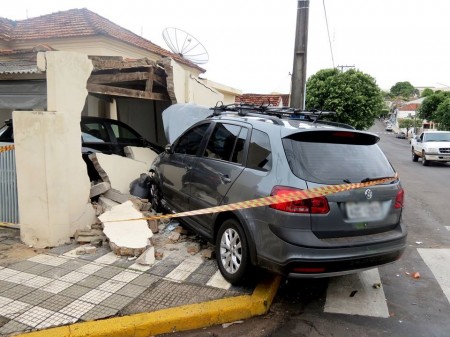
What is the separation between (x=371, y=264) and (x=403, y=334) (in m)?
0.62

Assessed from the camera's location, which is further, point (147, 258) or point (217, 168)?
point (147, 258)

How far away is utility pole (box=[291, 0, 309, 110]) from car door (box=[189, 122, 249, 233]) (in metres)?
4.97

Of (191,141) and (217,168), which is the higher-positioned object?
(191,141)

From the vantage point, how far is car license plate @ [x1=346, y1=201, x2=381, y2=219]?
3389 millimetres

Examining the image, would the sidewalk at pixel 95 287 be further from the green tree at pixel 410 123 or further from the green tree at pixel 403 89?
the green tree at pixel 403 89

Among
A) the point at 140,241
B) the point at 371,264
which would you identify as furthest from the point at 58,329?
the point at 371,264

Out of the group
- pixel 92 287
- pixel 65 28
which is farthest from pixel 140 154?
pixel 65 28

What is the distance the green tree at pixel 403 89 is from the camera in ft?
472

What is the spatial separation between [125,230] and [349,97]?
1524 centimetres

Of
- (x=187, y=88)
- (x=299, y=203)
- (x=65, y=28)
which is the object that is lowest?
(x=299, y=203)

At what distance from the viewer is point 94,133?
7.54 metres

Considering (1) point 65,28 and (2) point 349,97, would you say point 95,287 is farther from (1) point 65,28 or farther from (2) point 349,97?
(2) point 349,97

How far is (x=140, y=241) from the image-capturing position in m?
4.77

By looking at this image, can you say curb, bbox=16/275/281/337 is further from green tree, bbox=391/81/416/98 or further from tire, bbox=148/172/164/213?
green tree, bbox=391/81/416/98
